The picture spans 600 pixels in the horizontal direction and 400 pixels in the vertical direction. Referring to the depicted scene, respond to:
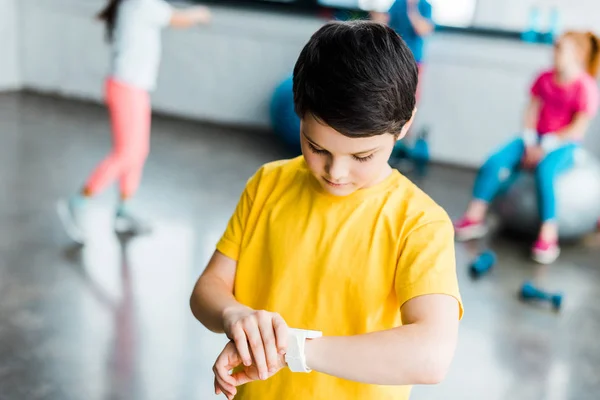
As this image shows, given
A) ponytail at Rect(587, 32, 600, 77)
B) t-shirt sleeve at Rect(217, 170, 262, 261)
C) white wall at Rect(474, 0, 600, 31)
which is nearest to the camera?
t-shirt sleeve at Rect(217, 170, 262, 261)

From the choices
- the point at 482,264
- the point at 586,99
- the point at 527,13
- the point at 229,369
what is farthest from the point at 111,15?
the point at 527,13

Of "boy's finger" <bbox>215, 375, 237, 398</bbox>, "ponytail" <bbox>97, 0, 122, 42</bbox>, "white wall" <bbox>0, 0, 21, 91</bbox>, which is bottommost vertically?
"white wall" <bbox>0, 0, 21, 91</bbox>

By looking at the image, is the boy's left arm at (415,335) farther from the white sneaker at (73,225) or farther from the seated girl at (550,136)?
the seated girl at (550,136)

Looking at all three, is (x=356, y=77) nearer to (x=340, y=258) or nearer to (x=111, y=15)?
(x=340, y=258)

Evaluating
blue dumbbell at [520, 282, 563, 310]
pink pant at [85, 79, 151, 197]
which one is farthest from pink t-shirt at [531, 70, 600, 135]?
pink pant at [85, 79, 151, 197]

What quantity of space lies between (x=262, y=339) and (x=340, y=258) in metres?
0.19

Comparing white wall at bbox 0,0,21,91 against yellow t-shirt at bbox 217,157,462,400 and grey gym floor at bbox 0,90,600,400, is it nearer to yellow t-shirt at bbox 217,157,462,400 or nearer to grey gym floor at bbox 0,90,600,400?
grey gym floor at bbox 0,90,600,400

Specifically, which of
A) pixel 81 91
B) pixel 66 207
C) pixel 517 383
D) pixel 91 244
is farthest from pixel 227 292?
pixel 81 91

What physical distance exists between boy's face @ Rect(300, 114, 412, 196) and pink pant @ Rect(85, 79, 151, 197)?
7.90 feet

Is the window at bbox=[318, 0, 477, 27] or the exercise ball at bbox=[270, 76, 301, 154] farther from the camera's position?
the window at bbox=[318, 0, 477, 27]

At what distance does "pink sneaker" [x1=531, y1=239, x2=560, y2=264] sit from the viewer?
11.3 ft

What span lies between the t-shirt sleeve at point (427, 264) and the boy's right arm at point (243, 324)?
0.19 metres

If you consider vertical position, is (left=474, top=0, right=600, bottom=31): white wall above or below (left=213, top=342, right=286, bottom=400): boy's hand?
below

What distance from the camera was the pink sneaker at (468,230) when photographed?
12.1ft
